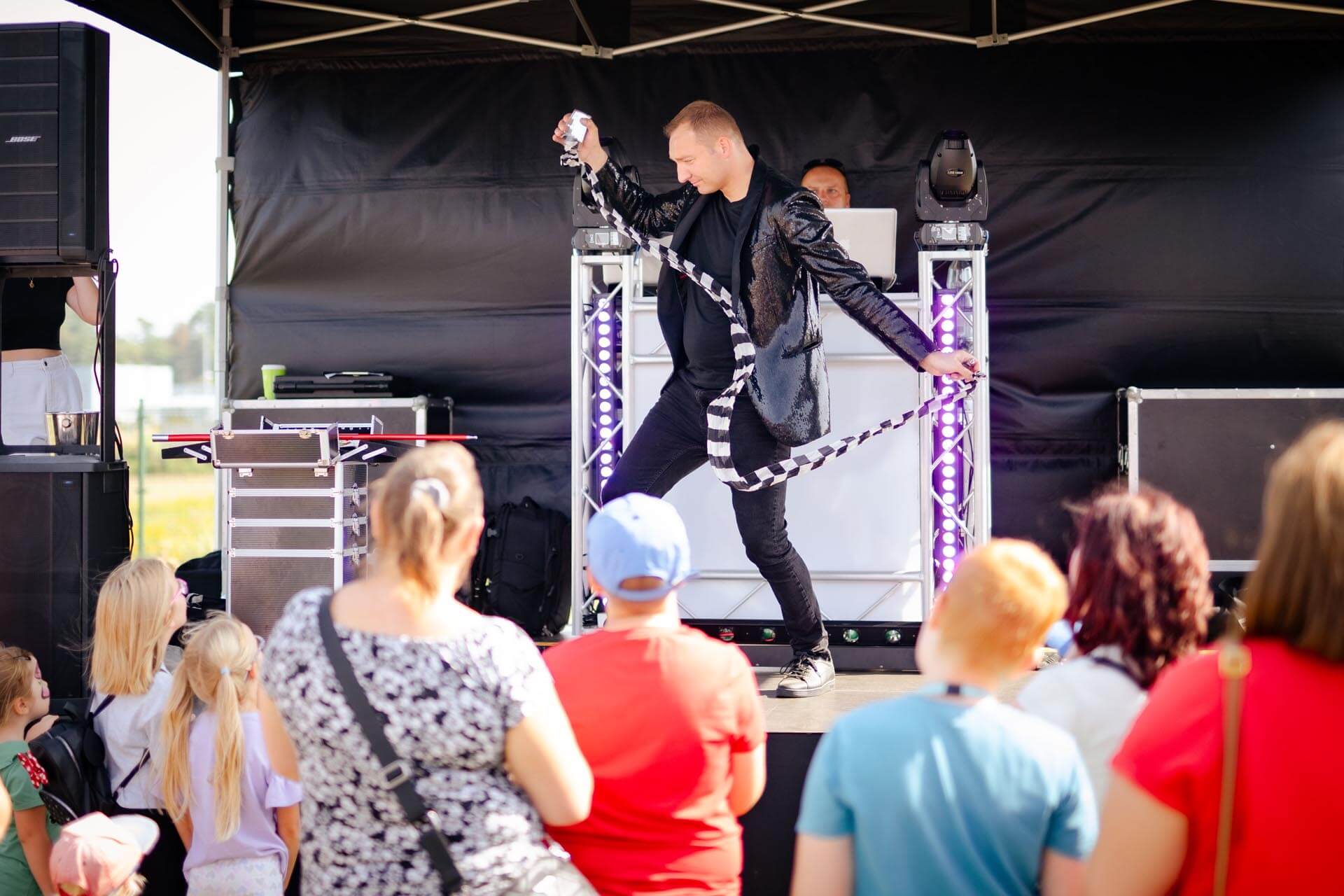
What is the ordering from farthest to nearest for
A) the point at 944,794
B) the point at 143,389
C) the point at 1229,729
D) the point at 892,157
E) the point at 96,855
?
the point at 143,389 < the point at 892,157 < the point at 96,855 < the point at 944,794 < the point at 1229,729

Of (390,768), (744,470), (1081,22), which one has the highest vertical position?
(1081,22)

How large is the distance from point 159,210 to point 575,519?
24.8 meters

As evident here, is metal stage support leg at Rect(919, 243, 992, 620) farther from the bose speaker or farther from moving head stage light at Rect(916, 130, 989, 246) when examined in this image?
the bose speaker

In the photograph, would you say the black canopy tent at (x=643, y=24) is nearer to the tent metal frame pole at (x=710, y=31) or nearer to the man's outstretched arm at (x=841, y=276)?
the tent metal frame pole at (x=710, y=31)

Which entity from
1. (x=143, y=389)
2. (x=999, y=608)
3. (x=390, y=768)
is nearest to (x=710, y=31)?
(x=999, y=608)

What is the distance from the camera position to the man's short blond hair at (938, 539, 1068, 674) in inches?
65.2

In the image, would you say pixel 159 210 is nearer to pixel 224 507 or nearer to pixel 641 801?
pixel 224 507

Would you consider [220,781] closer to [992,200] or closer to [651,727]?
[651,727]

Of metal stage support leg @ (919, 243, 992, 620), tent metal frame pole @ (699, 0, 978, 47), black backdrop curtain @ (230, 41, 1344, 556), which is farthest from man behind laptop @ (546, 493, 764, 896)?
tent metal frame pole @ (699, 0, 978, 47)

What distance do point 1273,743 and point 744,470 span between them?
8.06ft

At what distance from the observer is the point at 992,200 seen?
5.77 meters

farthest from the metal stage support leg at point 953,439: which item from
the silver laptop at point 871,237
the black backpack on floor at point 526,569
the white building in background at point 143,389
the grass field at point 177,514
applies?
the white building in background at point 143,389

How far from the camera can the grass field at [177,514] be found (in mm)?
15602

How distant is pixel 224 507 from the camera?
18.9ft
